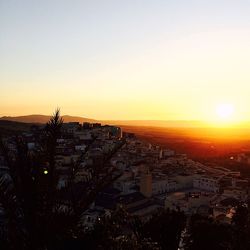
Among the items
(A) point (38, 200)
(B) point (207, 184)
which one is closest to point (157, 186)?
(B) point (207, 184)

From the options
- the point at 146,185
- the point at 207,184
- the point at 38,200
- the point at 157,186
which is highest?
the point at 38,200

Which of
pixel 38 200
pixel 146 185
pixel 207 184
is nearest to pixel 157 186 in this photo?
pixel 146 185

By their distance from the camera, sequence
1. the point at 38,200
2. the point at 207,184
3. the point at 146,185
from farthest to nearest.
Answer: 1. the point at 207,184
2. the point at 146,185
3. the point at 38,200

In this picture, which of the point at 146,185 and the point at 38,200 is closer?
the point at 38,200

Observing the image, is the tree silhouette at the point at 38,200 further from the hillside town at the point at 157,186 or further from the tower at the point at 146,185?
the tower at the point at 146,185

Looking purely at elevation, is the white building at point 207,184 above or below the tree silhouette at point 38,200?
below

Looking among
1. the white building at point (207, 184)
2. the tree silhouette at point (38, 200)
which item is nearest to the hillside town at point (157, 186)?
the white building at point (207, 184)

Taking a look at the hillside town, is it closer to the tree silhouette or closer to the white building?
the white building

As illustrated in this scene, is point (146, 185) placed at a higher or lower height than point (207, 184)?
higher

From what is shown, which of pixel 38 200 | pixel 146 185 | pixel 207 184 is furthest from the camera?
pixel 207 184

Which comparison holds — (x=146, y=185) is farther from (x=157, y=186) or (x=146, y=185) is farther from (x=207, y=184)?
(x=207, y=184)

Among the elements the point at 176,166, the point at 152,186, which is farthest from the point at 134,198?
the point at 176,166
